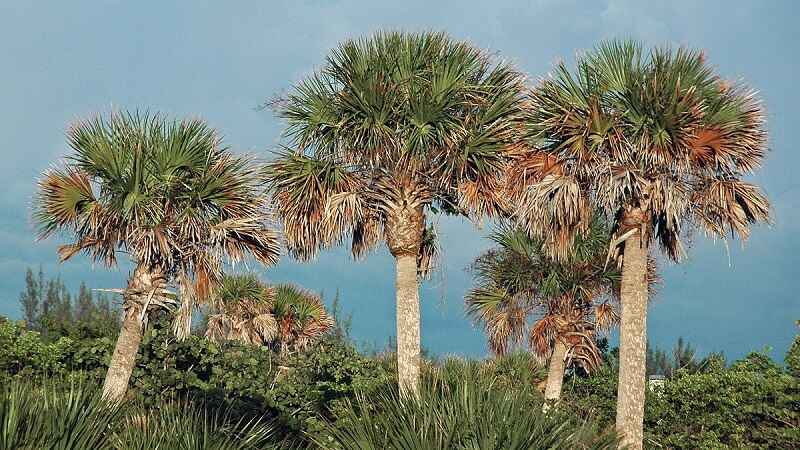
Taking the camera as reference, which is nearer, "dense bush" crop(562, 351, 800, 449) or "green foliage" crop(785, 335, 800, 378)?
"green foliage" crop(785, 335, 800, 378)

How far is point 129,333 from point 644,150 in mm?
9890

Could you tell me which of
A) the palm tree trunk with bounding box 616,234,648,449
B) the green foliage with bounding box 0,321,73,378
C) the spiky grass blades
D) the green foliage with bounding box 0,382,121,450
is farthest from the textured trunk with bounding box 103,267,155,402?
the palm tree trunk with bounding box 616,234,648,449

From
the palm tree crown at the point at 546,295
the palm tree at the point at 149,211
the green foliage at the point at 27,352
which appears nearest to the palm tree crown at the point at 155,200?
the palm tree at the point at 149,211

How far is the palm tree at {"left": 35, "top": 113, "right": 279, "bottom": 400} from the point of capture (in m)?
16.6

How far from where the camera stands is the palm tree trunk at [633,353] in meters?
16.7

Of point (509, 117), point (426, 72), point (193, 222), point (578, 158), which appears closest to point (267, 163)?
point (193, 222)

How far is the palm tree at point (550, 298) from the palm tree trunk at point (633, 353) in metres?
6.78

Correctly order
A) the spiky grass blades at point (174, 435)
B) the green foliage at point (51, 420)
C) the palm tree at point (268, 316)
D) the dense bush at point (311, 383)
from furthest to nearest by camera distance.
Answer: the palm tree at point (268, 316)
the dense bush at point (311, 383)
the spiky grass blades at point (174, 435)
the green foliage at point (51, 420)

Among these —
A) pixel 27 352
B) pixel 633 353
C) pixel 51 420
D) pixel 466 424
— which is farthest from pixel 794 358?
pixel 27 352

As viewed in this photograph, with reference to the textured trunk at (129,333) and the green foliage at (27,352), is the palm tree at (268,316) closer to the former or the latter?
the green foliage at (27,352)

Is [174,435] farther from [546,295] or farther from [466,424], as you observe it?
[546,295]

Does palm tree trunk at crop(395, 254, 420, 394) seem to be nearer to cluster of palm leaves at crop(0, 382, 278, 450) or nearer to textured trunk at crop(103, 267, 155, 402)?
textured trunk at crop(103, 267, 155, 402)

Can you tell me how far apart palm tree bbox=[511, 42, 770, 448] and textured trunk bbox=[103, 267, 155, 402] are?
717cm

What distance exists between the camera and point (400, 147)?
17.7m
